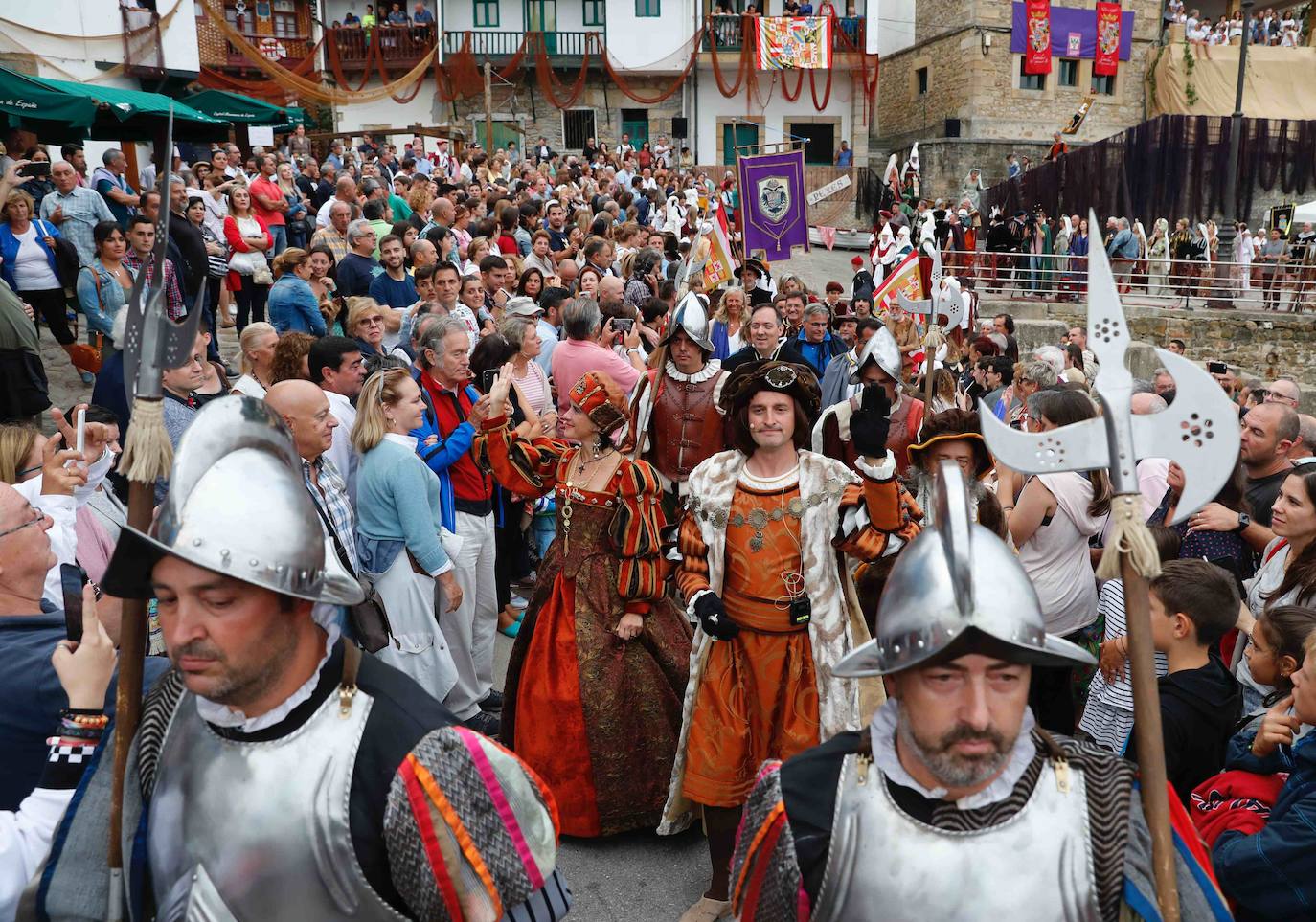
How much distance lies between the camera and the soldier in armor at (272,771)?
1900 mm

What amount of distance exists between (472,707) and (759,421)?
7.73ft

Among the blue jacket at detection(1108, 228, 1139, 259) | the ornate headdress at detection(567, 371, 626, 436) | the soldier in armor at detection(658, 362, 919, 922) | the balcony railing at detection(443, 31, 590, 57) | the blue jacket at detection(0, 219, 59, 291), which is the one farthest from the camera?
the balcony railing at detection(443, 31, 590, 57)

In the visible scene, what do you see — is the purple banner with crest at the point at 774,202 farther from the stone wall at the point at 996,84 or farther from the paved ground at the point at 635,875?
the stone wall at the point at 996,84

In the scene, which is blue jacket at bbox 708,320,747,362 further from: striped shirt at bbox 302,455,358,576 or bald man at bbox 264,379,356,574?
bald man at bbox 264,379,356,574

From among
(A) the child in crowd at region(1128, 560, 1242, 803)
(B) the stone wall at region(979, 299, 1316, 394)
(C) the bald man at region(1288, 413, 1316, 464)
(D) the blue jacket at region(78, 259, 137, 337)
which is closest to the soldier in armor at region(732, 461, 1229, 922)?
(A) the child in crowd at region(1128, 560, 1242, 803)

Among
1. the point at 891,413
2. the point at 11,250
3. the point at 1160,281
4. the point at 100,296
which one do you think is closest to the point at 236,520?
the point at 891,413

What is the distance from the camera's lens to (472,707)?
17.3 feet

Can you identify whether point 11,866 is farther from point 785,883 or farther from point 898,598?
point 898,598

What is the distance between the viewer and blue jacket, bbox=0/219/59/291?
26.6 feet

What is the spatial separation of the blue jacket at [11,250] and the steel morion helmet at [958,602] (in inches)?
330

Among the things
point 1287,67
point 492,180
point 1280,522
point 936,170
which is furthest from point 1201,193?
point 1280,522

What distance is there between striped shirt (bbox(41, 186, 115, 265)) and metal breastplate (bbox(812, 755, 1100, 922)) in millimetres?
8830

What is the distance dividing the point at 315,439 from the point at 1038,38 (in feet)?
119

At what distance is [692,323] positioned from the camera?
227 inches
